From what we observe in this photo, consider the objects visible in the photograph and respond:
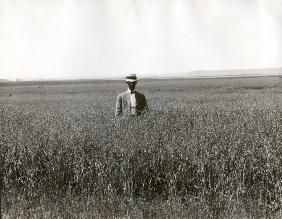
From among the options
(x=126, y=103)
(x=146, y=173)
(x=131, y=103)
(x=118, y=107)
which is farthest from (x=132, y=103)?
(x=146, y=173)

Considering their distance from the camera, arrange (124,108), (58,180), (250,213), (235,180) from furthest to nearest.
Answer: (124,108) < (58,180) < (235,180) < (250,213)

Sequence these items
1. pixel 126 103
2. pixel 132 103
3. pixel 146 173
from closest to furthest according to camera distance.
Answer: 1. pixel 146 173
2. pixel 132 103
3. pixel 126 103

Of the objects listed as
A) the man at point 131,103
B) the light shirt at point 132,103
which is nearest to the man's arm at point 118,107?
the man at point 131,103

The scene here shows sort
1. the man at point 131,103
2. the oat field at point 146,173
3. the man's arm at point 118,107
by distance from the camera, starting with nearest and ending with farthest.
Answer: the oat field at point 146,173, the man at point 131,103, the man's arm at point 118,107

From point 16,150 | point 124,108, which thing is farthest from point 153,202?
point 124,108

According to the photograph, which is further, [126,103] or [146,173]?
[126,103]

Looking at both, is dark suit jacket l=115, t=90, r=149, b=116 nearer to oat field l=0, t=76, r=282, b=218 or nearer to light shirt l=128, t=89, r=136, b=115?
light shirt l=128, t=89, r=136, b=115

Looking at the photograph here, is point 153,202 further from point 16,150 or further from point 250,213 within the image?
point 16,150

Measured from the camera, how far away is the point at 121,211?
447cm

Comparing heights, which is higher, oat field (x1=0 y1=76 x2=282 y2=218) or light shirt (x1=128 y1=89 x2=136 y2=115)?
light shirt (x1=128 y1=89 x2=136 y2=115)

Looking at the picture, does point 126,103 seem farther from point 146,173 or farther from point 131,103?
point 146,173

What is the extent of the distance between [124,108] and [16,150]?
2230mm

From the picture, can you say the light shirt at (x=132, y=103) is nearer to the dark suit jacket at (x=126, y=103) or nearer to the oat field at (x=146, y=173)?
the dark suit jacket at (x=126, y=103)

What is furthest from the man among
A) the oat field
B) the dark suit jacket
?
the oat field
